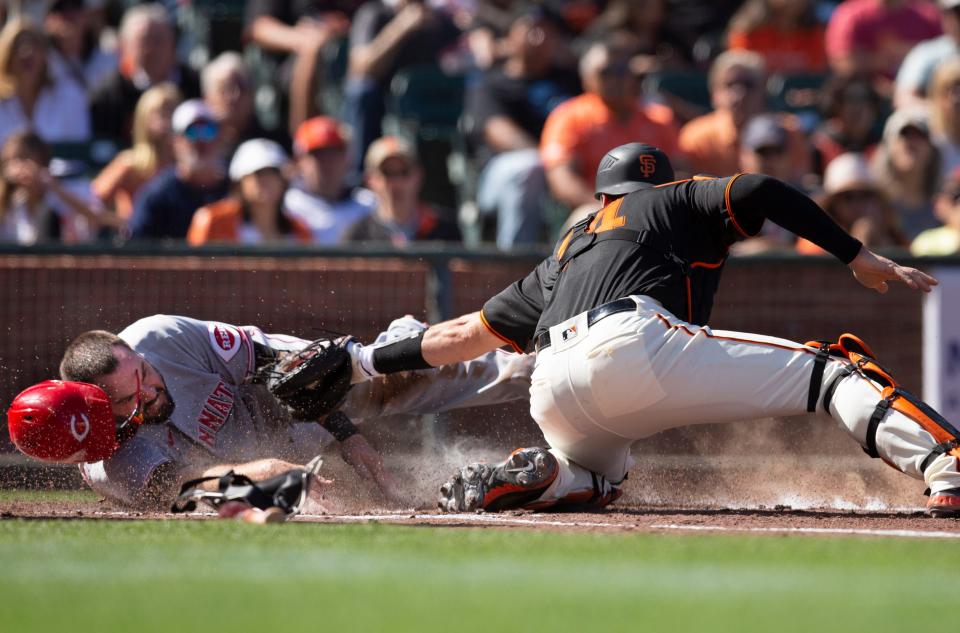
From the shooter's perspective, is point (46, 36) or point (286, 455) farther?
point (46, 36)

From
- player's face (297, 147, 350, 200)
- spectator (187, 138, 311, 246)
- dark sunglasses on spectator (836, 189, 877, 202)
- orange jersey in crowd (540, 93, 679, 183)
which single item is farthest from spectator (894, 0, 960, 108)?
spectator (187, 138, 311, 246)

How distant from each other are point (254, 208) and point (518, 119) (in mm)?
2352

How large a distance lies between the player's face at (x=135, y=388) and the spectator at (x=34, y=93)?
5019mm

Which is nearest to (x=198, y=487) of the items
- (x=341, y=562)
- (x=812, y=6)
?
(x=341, y=562)

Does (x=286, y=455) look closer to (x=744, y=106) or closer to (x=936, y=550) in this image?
(x=936, y=550)

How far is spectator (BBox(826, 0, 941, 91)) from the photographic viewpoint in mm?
12297

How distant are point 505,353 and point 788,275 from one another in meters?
2.25

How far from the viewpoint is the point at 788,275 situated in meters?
9.13

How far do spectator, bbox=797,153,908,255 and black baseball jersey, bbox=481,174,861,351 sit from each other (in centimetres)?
350

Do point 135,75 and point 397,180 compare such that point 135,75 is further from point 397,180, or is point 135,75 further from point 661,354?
point 661,354

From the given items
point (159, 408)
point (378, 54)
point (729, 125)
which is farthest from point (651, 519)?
point (378, 54)

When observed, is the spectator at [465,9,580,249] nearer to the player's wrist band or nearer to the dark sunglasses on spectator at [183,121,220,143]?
the dark sunglasses on spectator at [183,121,220,143]

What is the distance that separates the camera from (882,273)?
240 inches

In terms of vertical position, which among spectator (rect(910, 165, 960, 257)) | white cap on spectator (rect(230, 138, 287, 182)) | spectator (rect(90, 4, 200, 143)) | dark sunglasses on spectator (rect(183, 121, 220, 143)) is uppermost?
spectator (rect(90, 4, 200, 143))
